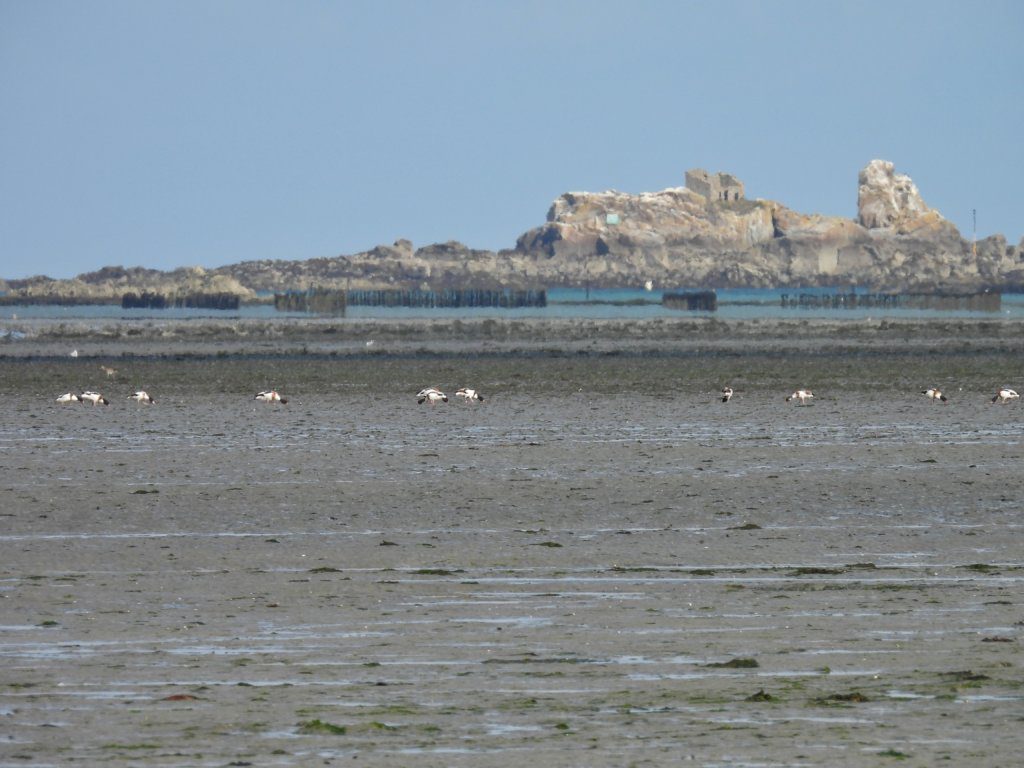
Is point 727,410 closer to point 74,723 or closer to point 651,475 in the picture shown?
point 651,475

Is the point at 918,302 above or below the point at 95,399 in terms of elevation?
above

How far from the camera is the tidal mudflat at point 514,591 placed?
297 inches

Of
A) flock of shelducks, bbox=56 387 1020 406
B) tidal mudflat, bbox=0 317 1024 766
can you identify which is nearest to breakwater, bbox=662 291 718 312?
flock of shelducks, bbox=56 387 1020 406

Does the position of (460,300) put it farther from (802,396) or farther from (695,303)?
(802,396)

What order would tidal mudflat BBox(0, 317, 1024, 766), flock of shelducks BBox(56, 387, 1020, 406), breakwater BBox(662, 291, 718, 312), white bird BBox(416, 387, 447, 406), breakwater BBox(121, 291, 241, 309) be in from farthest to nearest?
breakwater BBox(121, 291, 241, 309) → breakwater BBox(662, 291, 718, 312) → white bird BBox(416, 387, 447, 406) → flock of shelducks BBox(56, 387, 1020, 406) → tidal mudflat BBox(0, 317, 1024, 766)

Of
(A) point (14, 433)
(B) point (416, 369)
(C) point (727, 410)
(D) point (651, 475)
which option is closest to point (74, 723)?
(D) point (651, 475)

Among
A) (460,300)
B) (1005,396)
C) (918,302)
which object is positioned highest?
(460,300)

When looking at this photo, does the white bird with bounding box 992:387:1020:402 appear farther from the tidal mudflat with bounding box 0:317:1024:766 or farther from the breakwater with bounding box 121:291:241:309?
the breakwater with bounding box 121:291:241:309

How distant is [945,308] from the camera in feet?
349

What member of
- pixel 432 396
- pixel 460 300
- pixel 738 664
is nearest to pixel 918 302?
pixel 460 300

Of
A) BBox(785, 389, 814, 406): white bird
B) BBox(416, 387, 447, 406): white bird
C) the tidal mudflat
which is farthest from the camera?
BBox(416, 387, 447, 406): white bird

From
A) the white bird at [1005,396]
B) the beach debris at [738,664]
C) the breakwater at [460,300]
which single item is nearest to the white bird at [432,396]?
the white bird at [1005,396]

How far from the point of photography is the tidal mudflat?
7.55m

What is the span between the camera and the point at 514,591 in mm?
11398
